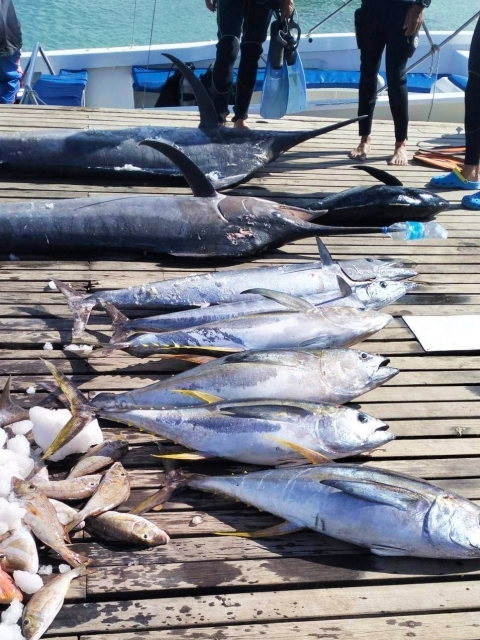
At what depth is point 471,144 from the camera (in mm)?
5910

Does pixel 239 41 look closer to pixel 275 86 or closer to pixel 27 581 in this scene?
pixel 275 86

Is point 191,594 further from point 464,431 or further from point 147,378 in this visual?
point 464,431

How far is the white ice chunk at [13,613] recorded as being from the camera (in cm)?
210

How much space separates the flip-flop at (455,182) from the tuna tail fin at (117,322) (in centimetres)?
364

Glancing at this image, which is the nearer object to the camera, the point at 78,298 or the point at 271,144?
the point at 78,298

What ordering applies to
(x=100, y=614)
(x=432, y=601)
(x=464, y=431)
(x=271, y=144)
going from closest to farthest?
(x=100, y=614) → (x=432, y=601) → (x=464, y=431) → (x=271, y=144)

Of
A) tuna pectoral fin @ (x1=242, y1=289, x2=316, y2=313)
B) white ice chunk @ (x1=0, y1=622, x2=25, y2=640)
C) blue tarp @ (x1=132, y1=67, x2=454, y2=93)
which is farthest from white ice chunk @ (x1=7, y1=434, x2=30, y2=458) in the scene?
blue tarp @ (x1=132, y1=67, x2=454, y2=93)

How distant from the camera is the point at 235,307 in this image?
3668 mm

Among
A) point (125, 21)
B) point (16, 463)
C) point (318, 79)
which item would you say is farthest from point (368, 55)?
point (125, 21)

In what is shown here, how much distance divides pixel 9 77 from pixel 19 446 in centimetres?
741

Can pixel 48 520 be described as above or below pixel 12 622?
above

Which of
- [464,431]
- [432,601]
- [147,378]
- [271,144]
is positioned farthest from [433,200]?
[432,601]

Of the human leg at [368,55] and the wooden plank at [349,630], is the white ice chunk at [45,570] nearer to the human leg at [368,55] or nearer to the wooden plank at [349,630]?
the wooden plank at [349,630]

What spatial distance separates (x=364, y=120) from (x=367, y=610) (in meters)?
5.25
